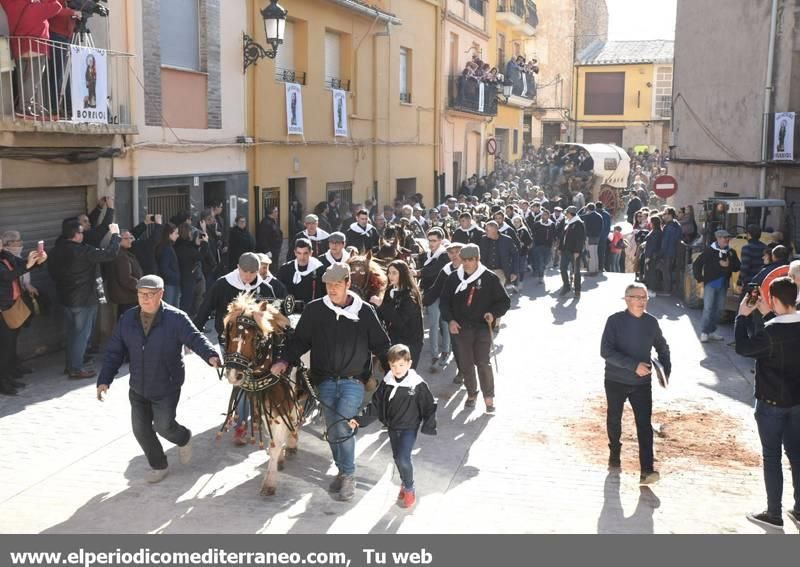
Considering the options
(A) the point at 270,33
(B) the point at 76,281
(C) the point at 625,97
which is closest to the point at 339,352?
(B) the point at 76,281

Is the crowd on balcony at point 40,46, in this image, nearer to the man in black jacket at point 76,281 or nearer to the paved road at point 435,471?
the man in black jacket at point 76,281

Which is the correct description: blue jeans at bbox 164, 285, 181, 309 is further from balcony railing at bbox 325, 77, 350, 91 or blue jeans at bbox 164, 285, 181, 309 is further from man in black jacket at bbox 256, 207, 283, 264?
balcony railing at bbox 325, 77, 350, 91

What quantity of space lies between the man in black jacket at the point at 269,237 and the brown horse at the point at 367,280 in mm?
6765

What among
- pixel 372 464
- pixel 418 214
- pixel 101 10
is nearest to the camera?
pixel 372 464

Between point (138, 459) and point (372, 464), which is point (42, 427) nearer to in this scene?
point (138, 459)

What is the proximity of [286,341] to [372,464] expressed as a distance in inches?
59.8

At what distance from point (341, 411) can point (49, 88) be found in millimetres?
6278

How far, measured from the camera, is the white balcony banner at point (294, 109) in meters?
18.3

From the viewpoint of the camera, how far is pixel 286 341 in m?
7.59

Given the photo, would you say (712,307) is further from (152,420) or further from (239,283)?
(152,420)

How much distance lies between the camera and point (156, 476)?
25.4 ft

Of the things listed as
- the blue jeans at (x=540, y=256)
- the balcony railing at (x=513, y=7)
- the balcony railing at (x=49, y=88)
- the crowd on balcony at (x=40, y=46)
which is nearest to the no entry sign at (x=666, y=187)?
the blue jeans at (x=540, y=256)

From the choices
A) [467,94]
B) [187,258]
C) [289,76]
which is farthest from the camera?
[467,94]

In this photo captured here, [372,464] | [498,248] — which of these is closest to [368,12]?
[498,248]
